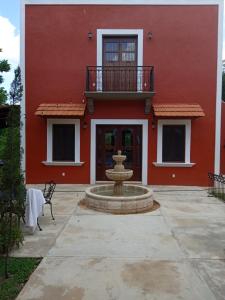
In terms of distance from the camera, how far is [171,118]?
12.5 meters

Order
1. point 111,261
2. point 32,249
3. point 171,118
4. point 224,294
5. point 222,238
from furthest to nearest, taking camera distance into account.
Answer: point 171,118
point 222,238
point 32,249
point 111,261
point 224,294

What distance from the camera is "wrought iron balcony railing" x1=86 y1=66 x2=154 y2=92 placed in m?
12.5

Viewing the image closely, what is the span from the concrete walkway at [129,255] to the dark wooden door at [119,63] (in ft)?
18.2

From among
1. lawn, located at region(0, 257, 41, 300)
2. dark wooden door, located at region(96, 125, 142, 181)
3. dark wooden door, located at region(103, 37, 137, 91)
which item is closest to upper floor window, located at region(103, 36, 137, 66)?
dark wooden door, located at region(103, 37, 137, 91)

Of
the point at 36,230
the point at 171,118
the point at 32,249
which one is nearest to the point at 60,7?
the point at 171,118

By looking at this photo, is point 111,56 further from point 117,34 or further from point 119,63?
point 117,34

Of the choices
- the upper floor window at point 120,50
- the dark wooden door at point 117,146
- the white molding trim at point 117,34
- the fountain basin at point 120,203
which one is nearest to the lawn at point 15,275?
the fountain basin at point 120,203

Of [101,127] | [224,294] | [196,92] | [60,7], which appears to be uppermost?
[60,7]

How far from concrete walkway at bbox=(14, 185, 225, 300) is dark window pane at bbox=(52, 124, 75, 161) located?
4.23 meters

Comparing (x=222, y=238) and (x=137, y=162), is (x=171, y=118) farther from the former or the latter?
(x=222, y=238)

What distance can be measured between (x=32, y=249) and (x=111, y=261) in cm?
145

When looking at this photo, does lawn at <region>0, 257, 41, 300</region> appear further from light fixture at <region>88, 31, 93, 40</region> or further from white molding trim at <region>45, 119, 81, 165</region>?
light fixture at <region>88, 31, 93, 40</region>

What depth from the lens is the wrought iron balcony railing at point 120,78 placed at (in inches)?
492

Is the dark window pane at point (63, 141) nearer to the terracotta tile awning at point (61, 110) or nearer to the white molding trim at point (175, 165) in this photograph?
the terracotta tile awning at point (61, 110)
